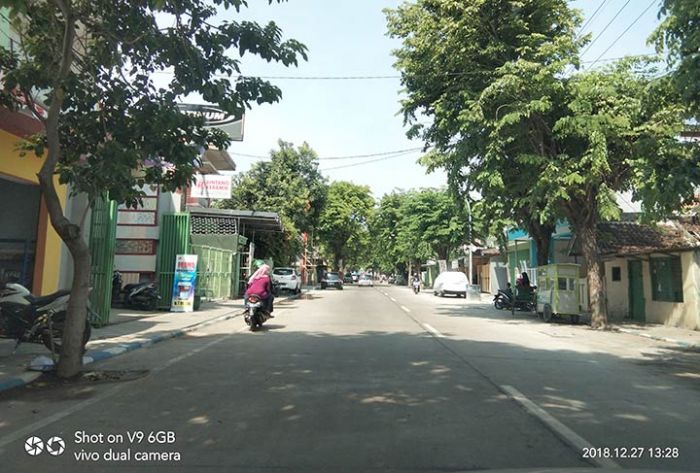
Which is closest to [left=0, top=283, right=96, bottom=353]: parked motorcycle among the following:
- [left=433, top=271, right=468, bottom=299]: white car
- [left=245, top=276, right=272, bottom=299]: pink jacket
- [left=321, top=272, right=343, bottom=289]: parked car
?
[left=245, top=276, right=272, bottom=299]: pink jacket

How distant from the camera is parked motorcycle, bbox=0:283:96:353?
9.02 m

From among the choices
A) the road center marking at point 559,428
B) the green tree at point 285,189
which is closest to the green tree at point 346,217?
the green tree at point 285,189

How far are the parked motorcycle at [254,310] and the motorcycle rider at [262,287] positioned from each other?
95 millimetres

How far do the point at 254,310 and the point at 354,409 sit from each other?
336 inches

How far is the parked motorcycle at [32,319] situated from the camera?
9.02 meters

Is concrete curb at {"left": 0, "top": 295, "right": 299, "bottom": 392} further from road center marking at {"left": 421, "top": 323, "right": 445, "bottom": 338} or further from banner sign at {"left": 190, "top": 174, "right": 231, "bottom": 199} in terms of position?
banner sign at {"left": 190, "top": 174, "right": 231, "bottom": 199}

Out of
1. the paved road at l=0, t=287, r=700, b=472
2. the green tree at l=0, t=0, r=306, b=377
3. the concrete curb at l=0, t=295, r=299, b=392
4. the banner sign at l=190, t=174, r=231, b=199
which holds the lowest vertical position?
the paved road at l=0, t=287, r=700, b=472

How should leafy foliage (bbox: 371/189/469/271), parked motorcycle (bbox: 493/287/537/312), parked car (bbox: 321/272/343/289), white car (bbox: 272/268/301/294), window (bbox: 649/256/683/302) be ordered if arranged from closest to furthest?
window (bbox: 649/256/683/302) < parked motorcycle (bbox: 493/287/537/312) < white car (bbox: 272/268/301/294) < leafy foliage (bbox: 371/189/469/271) < parked car (bbox: 321/272/343/289)

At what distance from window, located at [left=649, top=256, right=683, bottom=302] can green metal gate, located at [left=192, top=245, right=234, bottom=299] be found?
55.6 feet

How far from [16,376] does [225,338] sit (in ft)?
18.2

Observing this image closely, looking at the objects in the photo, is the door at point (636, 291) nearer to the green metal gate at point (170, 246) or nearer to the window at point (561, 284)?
the window at point (561, 284)

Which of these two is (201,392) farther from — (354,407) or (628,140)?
(628,140)

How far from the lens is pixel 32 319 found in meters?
9.26

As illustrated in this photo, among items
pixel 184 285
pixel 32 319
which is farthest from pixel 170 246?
pixel 32 319
